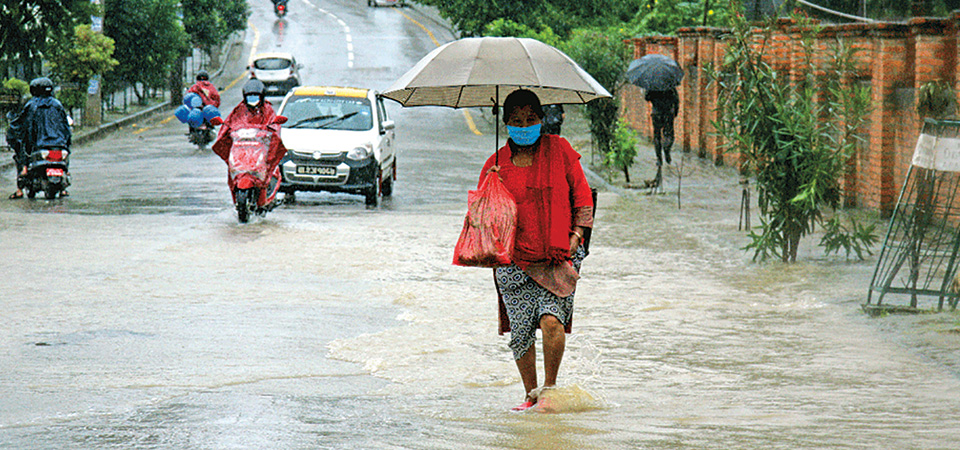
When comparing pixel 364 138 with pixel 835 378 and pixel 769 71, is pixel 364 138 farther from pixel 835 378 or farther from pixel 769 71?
pixel 835 378

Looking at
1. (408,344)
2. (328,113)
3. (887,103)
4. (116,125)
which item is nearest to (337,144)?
(328,113)

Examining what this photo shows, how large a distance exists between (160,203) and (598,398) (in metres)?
11.4

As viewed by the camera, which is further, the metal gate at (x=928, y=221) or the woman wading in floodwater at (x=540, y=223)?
the metal gate at (x=928, y=221)

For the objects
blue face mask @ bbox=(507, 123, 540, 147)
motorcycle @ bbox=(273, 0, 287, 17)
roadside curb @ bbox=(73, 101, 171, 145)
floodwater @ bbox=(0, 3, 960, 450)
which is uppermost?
motorcycle @ bbox=(273, 0, 287, 17)

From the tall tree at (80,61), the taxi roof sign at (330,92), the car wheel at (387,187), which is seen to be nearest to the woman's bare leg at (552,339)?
the car wheel at (387,187)

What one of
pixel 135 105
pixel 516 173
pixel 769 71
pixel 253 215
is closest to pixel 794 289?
pixel 769 71

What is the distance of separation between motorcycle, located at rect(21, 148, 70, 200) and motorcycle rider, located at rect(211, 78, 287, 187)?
295cm

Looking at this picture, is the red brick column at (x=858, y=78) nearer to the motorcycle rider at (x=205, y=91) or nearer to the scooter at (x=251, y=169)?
the scooter at (x=251, y=169)

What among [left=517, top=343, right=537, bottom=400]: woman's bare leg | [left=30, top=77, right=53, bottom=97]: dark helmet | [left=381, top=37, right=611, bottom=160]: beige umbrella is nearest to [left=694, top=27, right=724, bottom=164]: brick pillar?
[left=30, top=77, right=53, bottom=97]: dark helmet

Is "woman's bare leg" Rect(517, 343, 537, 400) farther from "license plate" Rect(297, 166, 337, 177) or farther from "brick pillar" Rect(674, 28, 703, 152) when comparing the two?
"brick pillar" Rect(674, 28, 703, 152)

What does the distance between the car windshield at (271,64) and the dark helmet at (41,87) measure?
25724mm

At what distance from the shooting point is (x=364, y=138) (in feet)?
56.9

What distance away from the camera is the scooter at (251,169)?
1498cm

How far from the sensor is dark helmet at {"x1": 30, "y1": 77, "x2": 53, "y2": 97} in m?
17.0
